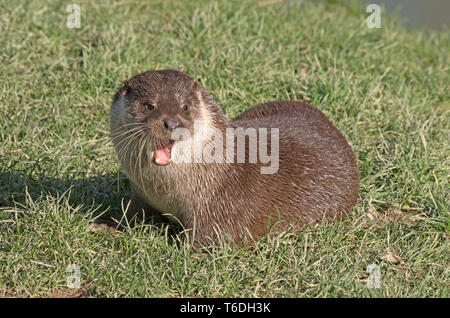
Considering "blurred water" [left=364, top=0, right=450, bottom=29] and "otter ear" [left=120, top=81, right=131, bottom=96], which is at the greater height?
"blurred water" [left=364, top=0, right=450, bottom=29]

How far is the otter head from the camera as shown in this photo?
123 inches

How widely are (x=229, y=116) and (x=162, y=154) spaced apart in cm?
151

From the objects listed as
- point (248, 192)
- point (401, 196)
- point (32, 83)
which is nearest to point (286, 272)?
point (248, 192)

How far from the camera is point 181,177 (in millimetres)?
3354

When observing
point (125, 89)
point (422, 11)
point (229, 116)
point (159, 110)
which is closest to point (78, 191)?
point (125, 89)

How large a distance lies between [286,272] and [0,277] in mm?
1272

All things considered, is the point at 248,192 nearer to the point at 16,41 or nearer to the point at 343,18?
the point at 16,41

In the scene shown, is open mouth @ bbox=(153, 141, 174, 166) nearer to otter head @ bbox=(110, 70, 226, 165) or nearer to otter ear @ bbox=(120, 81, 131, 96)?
otter head @ bbox=(110, 70, 226, 165)

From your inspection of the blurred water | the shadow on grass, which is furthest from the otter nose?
the blurred water

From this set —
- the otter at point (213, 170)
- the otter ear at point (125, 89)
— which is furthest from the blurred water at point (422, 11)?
the otter ear at point (125, 89)

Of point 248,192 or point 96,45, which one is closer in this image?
point 248,192

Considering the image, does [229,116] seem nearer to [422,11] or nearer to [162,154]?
[162,154]

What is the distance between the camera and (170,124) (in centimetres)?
309
